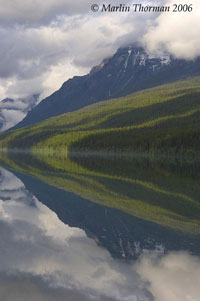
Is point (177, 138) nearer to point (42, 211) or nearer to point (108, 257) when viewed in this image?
point (42, 211)

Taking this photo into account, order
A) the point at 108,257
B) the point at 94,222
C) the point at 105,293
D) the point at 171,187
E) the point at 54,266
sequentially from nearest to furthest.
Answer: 1. the point at 105,293
2. the point at 54,266
3. the point at 108,257
4. the point at 94,222
5. the point at 171,187

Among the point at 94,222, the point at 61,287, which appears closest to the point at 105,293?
the point at 61,287

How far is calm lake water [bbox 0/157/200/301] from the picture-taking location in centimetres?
1639

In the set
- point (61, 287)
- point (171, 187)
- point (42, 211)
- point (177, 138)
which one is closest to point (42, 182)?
point (171, 187)

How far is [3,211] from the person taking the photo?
36000 mm

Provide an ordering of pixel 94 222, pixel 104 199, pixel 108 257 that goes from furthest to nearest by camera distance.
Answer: pixel 104 199
pixel 94 222
pixel 108 257

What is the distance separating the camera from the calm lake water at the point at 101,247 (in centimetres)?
1639

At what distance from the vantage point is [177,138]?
197875 mm

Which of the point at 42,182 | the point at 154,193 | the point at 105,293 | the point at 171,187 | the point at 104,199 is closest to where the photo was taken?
the point at 105,293

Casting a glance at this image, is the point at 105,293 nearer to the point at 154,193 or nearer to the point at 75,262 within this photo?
the point at 75,262

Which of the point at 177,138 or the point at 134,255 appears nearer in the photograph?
the point at 134,255

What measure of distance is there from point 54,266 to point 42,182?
42.6 meters

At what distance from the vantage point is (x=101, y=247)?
23.7m

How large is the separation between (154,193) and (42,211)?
47.4 feet
